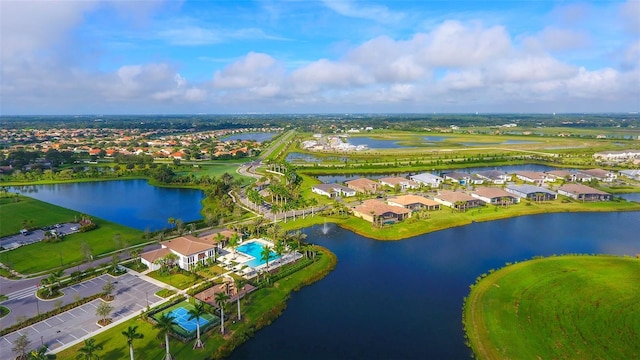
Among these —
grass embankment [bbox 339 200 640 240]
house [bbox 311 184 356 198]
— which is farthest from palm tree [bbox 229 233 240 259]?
house [bbox 311 184 356 198]

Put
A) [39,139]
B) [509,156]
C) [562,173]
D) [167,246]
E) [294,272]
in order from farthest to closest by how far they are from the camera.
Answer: [39,139] < [509,156] < [562,173] < [167,246] < [294,272]

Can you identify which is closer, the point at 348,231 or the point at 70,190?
the point at 348,231

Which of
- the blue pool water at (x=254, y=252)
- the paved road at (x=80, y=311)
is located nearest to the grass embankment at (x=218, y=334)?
the paved road at (x=80, y=311)

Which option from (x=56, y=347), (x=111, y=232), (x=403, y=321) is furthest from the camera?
(x=111, y=232)

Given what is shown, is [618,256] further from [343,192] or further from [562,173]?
[562,173]

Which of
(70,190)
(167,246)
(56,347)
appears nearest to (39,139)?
(70,190)

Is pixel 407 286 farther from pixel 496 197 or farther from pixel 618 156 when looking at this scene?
pixel 618 156

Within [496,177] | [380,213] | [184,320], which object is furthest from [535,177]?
[184,320]
